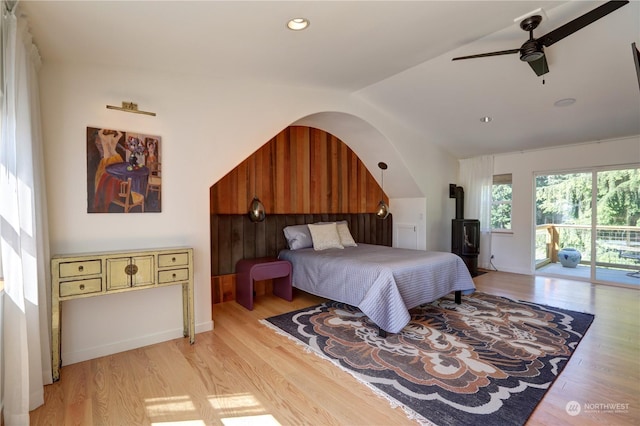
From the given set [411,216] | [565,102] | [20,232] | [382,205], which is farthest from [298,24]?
[411,216]

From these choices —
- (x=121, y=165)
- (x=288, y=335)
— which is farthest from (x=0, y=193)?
(x=288, y=335)

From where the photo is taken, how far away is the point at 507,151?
18.9 ft

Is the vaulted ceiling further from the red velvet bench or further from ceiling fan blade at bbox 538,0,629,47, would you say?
the red velvet bench

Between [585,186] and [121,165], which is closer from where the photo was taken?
[121,165]

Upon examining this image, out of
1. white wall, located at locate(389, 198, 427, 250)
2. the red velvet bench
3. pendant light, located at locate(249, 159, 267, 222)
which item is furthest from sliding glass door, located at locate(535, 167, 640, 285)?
pendant light, located at locate(249, 159, 267, 222)

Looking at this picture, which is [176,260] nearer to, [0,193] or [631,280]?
[0,193]

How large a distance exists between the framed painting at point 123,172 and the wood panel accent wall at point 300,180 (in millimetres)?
1087

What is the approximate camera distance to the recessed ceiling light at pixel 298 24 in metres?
2.14

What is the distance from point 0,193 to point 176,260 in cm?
120

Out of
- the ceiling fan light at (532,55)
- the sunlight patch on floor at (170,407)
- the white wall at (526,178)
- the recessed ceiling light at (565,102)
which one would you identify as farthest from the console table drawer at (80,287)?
the white wall at (526,178)

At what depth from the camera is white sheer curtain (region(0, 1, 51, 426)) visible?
65.2 inches

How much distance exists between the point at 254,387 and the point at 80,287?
146cm

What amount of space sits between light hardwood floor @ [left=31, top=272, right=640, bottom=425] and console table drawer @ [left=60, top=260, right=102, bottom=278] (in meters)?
0.74

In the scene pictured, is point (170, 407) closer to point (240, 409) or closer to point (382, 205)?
point (240, 409)
